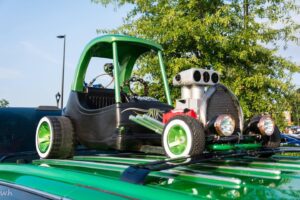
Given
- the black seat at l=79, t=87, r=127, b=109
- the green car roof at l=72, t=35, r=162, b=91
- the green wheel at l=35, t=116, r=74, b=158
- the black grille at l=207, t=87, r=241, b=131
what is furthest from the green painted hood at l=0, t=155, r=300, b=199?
the black seat at l=79, t=87, r=127, b=109

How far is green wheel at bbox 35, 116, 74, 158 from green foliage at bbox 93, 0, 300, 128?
5227 mm

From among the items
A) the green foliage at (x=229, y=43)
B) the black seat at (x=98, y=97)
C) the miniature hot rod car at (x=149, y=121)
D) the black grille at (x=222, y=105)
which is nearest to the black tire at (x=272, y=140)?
the miniature hot rod car at (x=149, y=121)

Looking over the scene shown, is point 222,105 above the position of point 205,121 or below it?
above

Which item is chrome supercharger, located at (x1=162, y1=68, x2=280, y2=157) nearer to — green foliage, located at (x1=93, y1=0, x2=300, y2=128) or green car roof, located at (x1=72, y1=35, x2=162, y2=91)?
green car roof, located at (x1=72, y1=35, x2=162, y2=91)

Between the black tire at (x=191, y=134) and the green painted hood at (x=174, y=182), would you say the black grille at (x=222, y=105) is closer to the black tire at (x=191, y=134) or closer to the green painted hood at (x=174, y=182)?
the black tire at (x=191, y=134)

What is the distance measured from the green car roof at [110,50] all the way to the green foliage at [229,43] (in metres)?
4.20

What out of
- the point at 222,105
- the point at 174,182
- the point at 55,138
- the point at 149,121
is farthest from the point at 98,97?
the point at 174,182

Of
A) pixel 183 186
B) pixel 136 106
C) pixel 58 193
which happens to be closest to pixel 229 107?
pixel 136 106

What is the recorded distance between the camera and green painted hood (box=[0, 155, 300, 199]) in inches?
70.6

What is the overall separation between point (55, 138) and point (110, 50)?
1.11 m

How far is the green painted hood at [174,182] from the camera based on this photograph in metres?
1.79

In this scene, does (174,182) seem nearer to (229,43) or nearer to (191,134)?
(191,134)

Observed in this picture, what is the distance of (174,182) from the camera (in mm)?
2031

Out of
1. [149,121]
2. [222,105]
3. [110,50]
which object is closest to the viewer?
[222,105]
